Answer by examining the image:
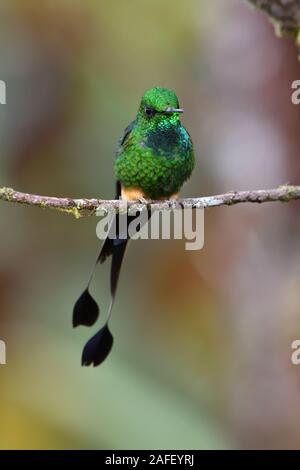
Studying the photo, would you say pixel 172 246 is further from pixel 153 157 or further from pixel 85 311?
pixel 85 311

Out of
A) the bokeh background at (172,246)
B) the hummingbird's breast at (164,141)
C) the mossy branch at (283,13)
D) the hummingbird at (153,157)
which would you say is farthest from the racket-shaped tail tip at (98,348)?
the mossy branch at (283,13)

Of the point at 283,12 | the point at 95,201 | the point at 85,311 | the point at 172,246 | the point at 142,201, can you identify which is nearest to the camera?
the point at 283,12

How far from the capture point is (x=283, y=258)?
6508mm

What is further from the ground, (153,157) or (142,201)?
(153,157)

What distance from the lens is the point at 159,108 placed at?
13.3 ft

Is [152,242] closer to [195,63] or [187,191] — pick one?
[187,191]

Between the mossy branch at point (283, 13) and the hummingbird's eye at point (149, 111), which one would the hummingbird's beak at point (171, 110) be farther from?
the mossy branch at point (283, 13)

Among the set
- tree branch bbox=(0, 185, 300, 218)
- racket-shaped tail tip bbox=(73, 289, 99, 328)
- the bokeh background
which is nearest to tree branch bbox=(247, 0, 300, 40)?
tree branch bbox=(0, 185, 300, 218)

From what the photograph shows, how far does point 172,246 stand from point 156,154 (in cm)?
294

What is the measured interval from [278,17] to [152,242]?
15.9ft

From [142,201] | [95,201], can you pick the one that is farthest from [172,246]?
[95,201]

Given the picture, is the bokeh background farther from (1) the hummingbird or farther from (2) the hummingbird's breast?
(2) the hummingbird's breast

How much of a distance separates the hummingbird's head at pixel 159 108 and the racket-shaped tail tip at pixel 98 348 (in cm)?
120

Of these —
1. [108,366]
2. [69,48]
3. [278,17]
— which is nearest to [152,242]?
[108,366]
